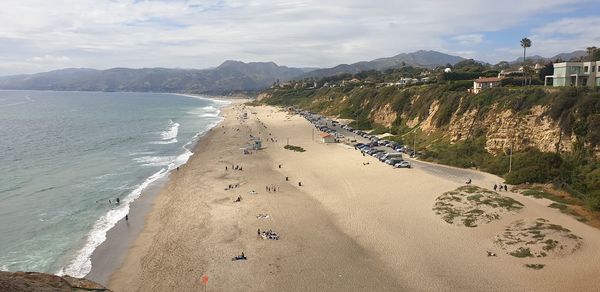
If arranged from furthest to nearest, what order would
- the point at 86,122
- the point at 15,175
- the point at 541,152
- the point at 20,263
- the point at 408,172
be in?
1. the point at 86,122
2. the point at 15,175
3. the point at 408,172
4. the point at 541,152
5. the point at 20,263

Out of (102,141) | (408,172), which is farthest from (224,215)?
(102,141)

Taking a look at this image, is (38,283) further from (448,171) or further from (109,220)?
(448,171)

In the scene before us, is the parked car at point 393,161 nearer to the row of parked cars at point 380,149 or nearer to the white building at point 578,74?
the row of parked cars at point 380,149

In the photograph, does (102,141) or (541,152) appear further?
(102,141)

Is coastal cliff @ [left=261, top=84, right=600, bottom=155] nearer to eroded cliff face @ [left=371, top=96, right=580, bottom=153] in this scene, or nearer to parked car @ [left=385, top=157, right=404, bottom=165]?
eroded cliff face @ [left=371, top=96, right=580, bottom=153]

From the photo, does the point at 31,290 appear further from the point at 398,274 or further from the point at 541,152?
the point at 541,152

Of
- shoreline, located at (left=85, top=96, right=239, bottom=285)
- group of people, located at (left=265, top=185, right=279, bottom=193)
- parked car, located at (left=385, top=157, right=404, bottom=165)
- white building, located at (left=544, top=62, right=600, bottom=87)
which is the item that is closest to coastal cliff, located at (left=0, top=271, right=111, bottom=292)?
shoreline, located at (left=85, top=96, right=239, bottom=285)
